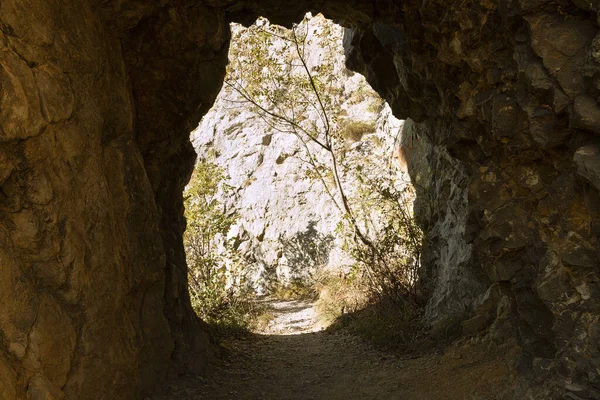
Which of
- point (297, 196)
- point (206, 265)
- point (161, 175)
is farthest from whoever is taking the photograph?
point (297, 196)

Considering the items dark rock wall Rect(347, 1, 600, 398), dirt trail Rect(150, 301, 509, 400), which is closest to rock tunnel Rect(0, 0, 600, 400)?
dark rock wall Rect(347, 1, 600, 398)

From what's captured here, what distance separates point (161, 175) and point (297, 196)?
11.9m

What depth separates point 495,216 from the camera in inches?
181

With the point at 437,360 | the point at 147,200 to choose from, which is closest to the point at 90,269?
the point at 147,200

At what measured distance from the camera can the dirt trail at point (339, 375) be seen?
5.22m

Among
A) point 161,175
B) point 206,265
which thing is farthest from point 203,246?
point 161,175

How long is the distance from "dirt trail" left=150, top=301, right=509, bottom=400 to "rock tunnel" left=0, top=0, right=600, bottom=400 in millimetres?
390

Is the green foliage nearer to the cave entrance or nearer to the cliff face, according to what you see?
the cave entrance

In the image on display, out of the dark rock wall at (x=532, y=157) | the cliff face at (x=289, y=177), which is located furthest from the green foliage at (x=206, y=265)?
the dark rock wall at (x=532, y=157)

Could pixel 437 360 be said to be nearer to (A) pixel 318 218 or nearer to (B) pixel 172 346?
(B) pixel 172 346

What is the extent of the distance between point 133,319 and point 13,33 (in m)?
2.90

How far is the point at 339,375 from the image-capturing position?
695 cm

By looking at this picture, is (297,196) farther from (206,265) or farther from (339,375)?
(339,375)

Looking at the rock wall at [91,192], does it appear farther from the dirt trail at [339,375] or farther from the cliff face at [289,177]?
the cliff face at [289,177]
